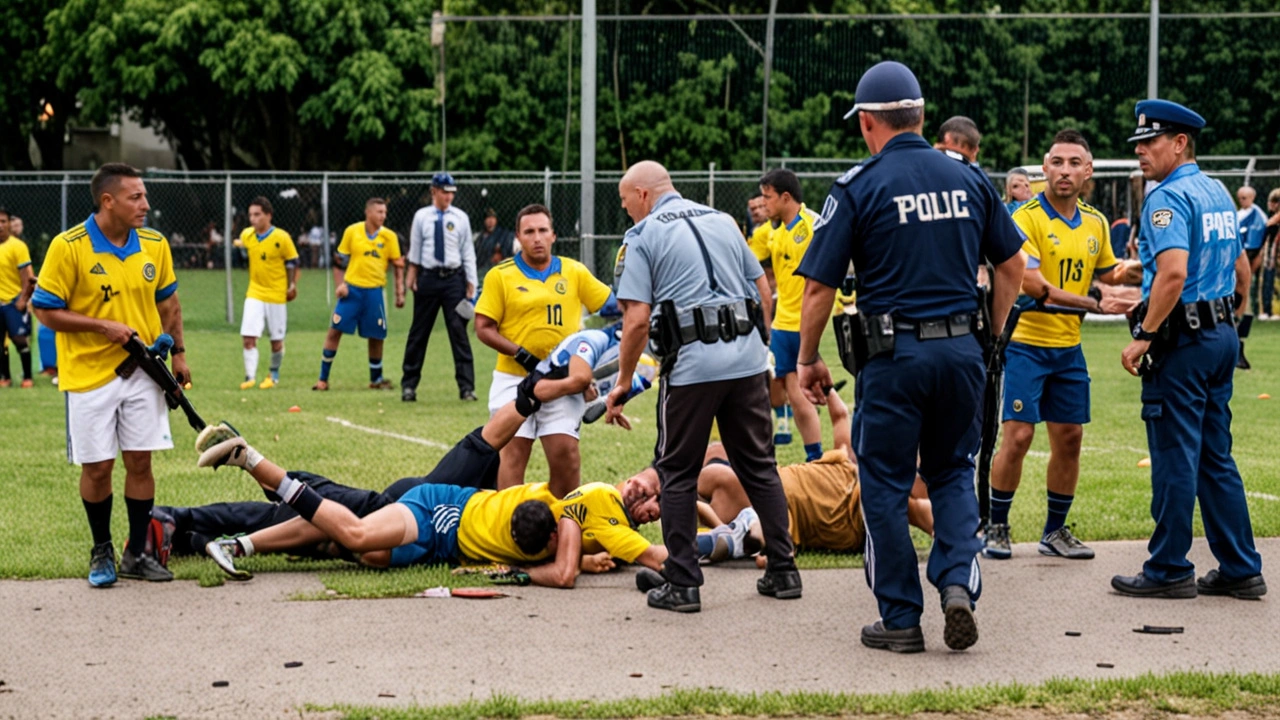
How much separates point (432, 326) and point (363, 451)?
14.5ft

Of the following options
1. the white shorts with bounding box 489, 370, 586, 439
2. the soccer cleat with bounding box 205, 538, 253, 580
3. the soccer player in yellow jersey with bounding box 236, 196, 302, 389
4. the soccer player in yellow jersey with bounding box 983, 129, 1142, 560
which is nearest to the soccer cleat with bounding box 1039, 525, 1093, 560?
the soccer player in yellow jersey with bounding box 983, 129, 1142, 560

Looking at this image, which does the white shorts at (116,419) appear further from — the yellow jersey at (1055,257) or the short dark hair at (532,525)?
the yellow jersey at (1055,257)

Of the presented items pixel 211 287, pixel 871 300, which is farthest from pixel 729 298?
pixel 211 287

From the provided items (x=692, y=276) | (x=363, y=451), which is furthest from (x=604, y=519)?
(x=363, y=451)

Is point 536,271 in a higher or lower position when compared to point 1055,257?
lower

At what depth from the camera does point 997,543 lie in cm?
793

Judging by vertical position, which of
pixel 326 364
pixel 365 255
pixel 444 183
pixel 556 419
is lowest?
pixel 326 364

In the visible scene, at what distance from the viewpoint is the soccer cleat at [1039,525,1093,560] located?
7.87m

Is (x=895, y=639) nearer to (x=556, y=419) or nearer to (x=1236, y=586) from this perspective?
(x=1236, y=586)

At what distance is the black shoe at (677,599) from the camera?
6755 mm

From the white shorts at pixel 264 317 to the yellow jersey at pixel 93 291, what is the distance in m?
10.1

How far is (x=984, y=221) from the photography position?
19.9 feet

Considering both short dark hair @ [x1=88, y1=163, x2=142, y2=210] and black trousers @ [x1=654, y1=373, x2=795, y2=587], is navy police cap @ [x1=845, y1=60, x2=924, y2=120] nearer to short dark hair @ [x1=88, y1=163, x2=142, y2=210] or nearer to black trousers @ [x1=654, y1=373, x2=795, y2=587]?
black trousers @ [x1=654, y1=373, x2=795, y2=587]

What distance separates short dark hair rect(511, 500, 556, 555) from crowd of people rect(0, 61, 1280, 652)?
2 centimetres
